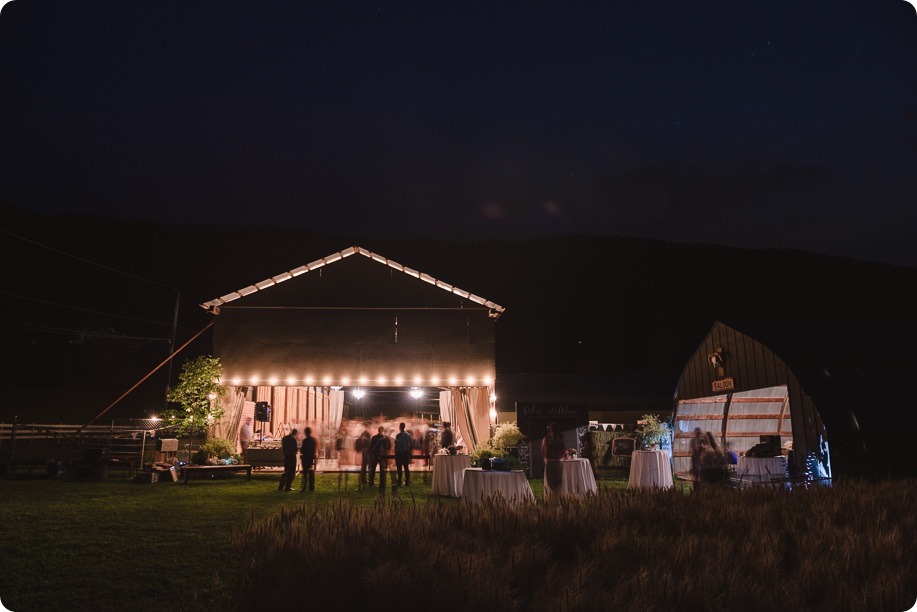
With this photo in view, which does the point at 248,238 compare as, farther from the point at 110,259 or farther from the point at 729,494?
the point at 729,494

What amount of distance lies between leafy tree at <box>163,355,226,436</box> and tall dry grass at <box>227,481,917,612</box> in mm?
15785

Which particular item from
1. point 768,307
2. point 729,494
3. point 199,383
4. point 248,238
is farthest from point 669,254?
point 729,494

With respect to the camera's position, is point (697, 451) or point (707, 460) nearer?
point (707, 460)

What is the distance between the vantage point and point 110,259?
7238 centimetres

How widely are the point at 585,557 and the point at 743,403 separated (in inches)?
672

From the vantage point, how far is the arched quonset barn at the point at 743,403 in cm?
1277

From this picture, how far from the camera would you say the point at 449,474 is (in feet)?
43.0

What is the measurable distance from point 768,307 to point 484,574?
72270 mm

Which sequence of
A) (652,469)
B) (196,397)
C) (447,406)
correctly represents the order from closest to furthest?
(652,469)
(196,397)
(447,406)

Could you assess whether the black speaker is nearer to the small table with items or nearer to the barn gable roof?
the barn gable roof

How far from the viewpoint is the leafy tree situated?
1898cm

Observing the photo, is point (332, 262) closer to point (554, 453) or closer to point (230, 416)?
point (230, 416)

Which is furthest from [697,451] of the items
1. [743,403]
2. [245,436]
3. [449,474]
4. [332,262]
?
[245,436]

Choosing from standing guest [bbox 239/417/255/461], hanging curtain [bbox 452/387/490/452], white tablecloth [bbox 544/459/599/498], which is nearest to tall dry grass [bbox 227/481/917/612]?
white tablecloth [bbox 544/459/599/498]
